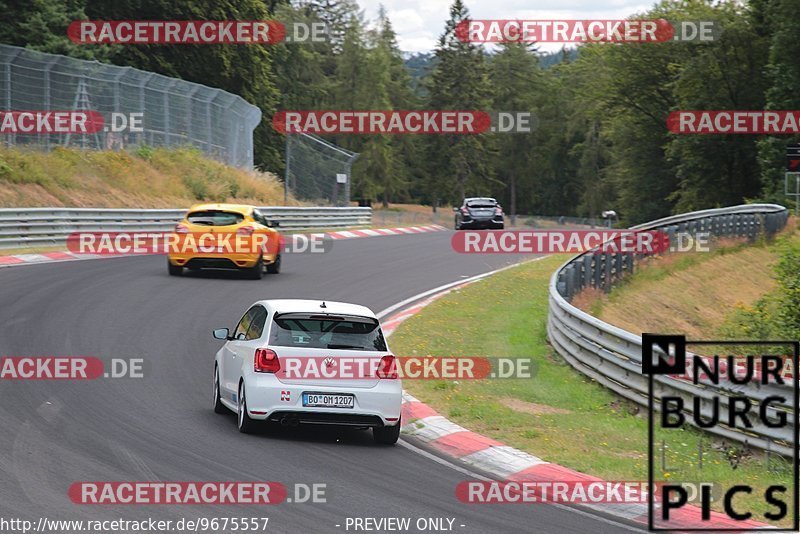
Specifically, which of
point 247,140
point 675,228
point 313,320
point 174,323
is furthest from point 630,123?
point 313,320

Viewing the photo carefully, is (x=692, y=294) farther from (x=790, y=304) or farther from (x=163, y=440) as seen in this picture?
(x=163, y=440)

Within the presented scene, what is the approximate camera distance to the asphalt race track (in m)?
8.63

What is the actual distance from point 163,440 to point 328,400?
158 centimetres

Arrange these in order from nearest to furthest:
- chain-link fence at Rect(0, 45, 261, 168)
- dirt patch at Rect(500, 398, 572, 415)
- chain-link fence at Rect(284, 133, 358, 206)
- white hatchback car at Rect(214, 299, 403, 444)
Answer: white hatchback car at Rect(214, 299, 403, 444) → dirt patch at Rect(500, 398, 572, 415) → chain-link fence at Rect(0, 45, 261, 168) → chain-link fence at Rect(284, 133, 358, 206)

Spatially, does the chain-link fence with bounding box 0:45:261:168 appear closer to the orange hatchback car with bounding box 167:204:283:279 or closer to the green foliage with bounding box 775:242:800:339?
the orange hatchback car with bounding box 167:204:283:279

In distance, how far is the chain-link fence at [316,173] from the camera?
1857 inches

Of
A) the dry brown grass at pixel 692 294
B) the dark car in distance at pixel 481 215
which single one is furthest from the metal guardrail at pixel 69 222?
the dry brown grass at pixel 692 294

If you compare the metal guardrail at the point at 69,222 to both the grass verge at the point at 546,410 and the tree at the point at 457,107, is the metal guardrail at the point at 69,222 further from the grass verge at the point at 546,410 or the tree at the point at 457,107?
the tree at the point at 457,107

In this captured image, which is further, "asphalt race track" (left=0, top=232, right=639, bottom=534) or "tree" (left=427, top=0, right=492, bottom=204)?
"tree" (left=427, top=0, right=492, bottom=204)

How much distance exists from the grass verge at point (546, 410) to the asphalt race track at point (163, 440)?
52.3 inches

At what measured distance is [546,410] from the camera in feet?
44.7

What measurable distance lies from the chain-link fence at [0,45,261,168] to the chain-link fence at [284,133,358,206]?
2.82m

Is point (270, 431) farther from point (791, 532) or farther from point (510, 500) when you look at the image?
point (791, 532)

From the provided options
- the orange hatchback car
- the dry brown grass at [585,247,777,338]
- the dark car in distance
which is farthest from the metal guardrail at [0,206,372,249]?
the dry brown grass at [585,247,777,338]
